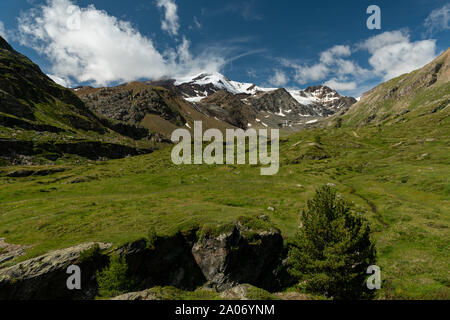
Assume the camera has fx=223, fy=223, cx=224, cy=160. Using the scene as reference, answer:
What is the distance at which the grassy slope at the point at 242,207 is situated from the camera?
29.5 m

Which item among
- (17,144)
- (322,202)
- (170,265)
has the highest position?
(17,144)

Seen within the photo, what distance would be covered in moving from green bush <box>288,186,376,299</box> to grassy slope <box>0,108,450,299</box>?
566 cm

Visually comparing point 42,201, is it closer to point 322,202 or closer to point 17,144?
point 322,202

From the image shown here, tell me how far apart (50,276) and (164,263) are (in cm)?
1191

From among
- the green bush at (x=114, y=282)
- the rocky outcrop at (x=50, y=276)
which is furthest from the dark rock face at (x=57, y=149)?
the green bush at (x=114, y=282)

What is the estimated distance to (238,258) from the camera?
30766 millimetres

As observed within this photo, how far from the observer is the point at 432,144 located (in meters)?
150

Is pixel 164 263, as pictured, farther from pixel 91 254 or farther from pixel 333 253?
pixel 333 253

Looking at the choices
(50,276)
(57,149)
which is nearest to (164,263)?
(50,276)

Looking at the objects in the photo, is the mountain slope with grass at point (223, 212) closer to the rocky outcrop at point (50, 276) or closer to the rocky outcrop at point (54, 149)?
the rocky outcrop at point (50, 276)

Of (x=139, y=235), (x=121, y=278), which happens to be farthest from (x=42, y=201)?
(x=121, y=278)

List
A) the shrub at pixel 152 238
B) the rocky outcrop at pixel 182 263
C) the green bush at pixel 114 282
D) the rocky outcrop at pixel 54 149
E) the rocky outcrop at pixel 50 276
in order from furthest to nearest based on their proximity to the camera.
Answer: the rocky outcrop at pixel 54 149
the shrub at pixel 152 238
the rocky outcrop at pixel 182 263
the green bush at pixel 114 282
the rocky outcrop at pixel 50 276

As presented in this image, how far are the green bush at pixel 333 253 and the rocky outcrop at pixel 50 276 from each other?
71.0 ft
